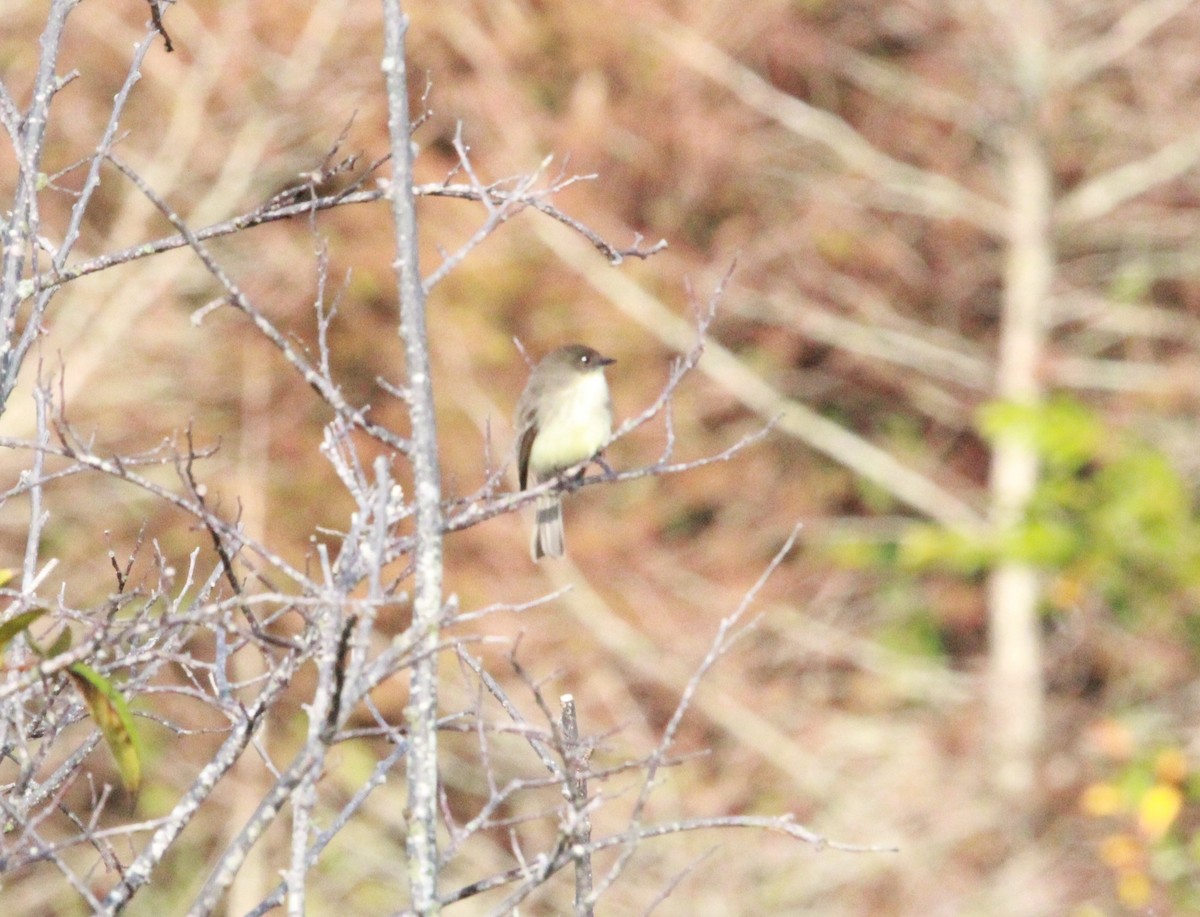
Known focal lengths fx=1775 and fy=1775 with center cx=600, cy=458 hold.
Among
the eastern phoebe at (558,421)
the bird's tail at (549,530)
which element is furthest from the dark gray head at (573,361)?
the bird's tail at (549,530)

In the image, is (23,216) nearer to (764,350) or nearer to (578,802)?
(578,802)

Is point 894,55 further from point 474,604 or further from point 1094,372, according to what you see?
point 474,604

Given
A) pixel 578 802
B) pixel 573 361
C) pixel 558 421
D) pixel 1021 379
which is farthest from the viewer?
pixel 1021 379

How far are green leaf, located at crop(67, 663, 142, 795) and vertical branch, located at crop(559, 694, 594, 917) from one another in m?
0.67

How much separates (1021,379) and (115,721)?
10.4m

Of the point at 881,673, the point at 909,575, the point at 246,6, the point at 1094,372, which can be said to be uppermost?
the point at 246,6

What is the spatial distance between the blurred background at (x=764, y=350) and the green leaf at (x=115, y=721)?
29.7 feet

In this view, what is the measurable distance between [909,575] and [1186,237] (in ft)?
10.4

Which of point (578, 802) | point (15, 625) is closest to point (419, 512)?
point (578, 802)

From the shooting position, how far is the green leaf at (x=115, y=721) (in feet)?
8.86

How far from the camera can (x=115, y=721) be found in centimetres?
272

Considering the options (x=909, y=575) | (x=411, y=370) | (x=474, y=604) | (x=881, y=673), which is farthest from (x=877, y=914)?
(x=411, y=370)

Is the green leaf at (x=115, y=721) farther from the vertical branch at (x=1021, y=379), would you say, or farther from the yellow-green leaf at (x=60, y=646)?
the vertical branch at (x=1021, y=379)

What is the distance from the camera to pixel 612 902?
12.0 m
